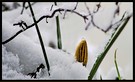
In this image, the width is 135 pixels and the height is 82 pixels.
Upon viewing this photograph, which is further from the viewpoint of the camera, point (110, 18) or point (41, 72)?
point (110, 18)

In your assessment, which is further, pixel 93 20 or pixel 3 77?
pixel 93 20

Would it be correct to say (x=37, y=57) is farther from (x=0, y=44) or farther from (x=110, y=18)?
(x=110, y=18)

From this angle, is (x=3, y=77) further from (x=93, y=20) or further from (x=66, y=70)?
(x=93, y=20)

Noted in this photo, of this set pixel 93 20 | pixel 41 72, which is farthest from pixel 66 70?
pixel 93 20

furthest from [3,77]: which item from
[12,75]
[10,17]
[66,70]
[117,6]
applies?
[117,6]

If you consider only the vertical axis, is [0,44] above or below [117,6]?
below

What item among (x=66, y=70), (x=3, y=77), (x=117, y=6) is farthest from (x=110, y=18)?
(x=3, y=77)

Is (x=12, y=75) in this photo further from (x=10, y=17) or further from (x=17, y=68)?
(x=10, y=17)

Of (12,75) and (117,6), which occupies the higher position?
(117,6)
